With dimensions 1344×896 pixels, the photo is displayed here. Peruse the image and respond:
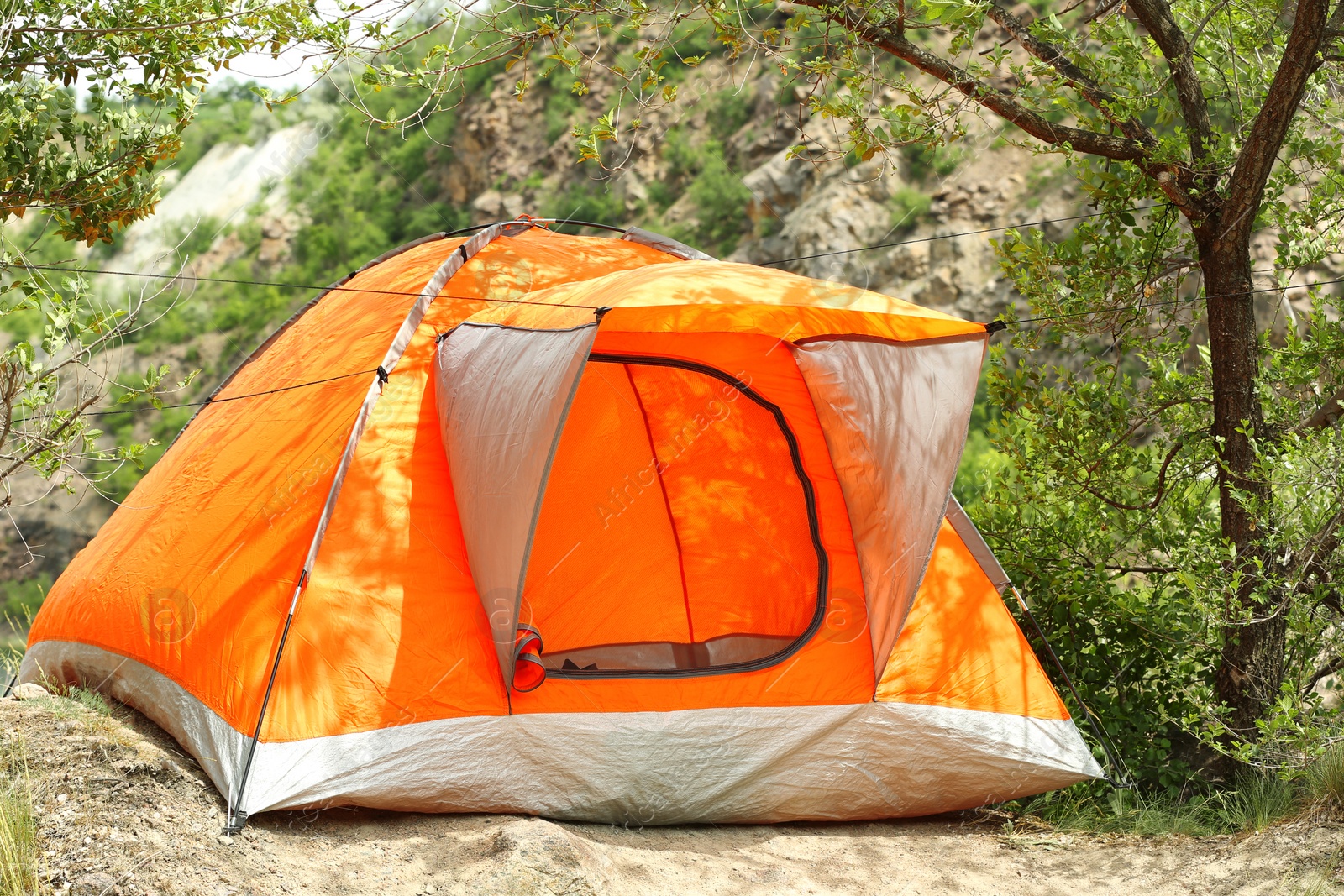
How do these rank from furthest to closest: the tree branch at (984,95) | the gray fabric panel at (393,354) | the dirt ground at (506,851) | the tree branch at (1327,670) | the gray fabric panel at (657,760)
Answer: the tree branch at (1327,670) → the tree branch at (984,95) → the gray fabric panel at (393,354) → the gray fabric panel at (657,760) → the dirt ground at (506,851)

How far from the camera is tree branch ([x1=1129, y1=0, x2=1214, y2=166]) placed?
359 centimetres

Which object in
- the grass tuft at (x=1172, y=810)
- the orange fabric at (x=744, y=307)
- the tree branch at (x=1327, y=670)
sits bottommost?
the grass tuft at (x=1172, y=810)

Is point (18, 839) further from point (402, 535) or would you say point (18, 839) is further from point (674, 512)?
point (674, 512)

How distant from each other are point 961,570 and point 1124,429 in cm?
98

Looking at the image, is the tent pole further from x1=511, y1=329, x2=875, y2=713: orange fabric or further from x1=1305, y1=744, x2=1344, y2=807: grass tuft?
x1=1305, y1=744, x2=1344, y2=807: grass tuft

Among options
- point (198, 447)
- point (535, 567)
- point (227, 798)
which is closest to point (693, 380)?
point (535, 567)

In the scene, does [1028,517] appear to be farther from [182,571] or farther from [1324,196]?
[182,571]

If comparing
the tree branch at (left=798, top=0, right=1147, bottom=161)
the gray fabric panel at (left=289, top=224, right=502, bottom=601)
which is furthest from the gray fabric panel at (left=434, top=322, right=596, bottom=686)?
the tree branch at (left=798, top=0, right=1147, bottom=161)

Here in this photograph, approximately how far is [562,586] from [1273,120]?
305 cm

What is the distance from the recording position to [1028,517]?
462 centimetres

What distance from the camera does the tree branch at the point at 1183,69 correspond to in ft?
11.8

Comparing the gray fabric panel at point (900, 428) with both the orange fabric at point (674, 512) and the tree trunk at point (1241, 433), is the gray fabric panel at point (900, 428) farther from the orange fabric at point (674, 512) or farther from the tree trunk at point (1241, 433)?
the tree trunk at point (1241, 433)

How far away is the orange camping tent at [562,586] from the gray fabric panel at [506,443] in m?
0.01

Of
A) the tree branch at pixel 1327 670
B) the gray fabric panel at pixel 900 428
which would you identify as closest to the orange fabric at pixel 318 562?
the gray fabric panel at pixel 900 428
